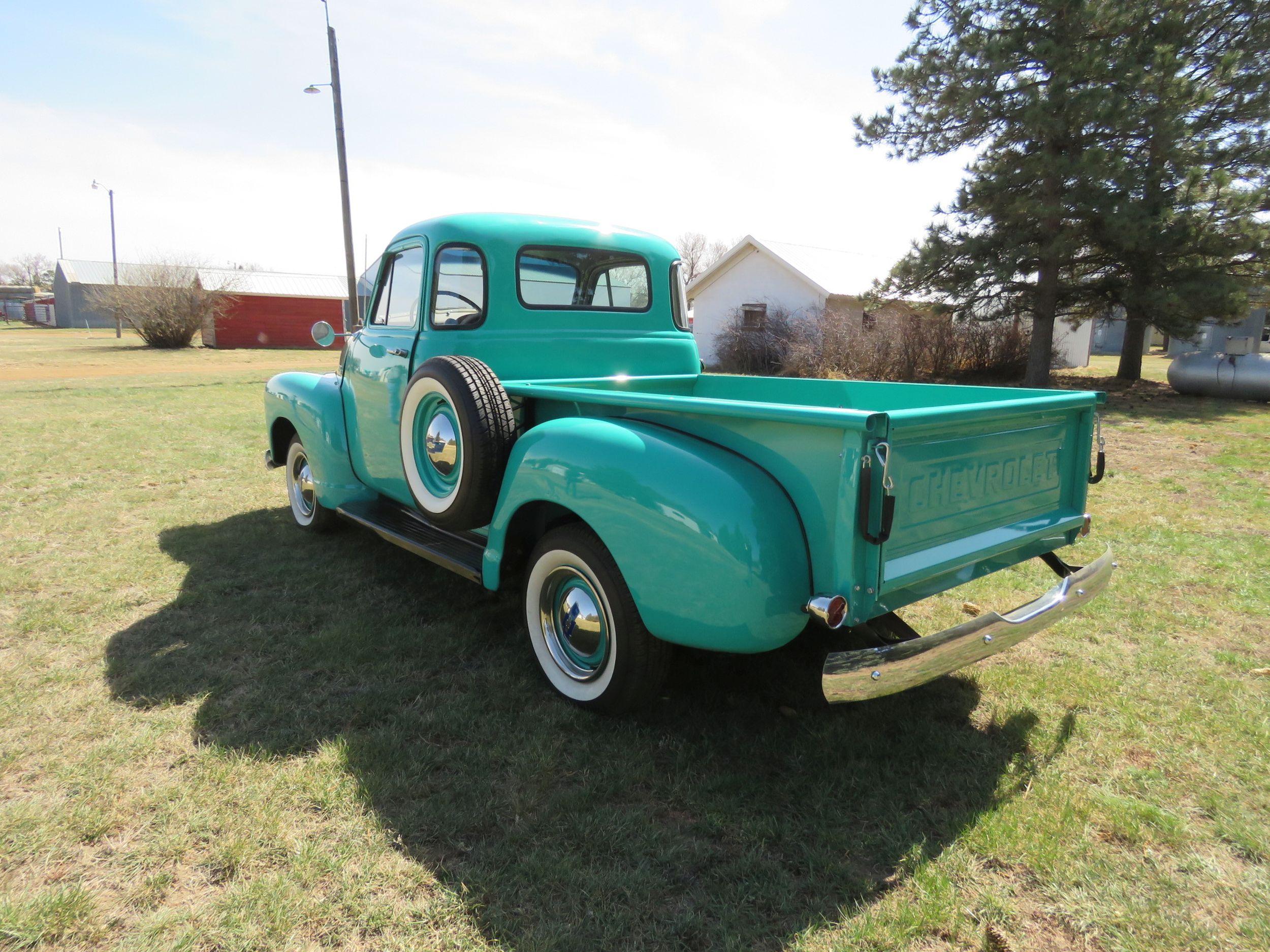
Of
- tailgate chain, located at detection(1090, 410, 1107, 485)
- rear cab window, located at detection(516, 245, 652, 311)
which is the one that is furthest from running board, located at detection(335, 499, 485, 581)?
tailgate chain, located at detection(1090, 410, 1107, 485)

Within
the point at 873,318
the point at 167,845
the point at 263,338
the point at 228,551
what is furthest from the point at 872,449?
the point at 263,338

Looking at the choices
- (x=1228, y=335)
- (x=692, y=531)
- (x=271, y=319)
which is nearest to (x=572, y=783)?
(x=692, y=531)

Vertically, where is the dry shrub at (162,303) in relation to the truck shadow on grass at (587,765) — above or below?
above

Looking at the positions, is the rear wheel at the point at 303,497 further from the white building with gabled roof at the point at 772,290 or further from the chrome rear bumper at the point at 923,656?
the white building with gabled roof at the point at 772,290

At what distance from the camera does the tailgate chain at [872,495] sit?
7.22ft

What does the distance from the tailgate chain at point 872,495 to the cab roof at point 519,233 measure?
2.57 metres

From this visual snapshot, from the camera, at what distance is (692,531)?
2385mm

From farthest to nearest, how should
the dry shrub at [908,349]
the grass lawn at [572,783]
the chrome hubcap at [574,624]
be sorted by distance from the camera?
the dry shrub at [908,349] → the chrome hubcap at [574,624] → the grass lawn at [572,783]

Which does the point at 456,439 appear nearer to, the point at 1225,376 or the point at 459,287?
the point at 459,287

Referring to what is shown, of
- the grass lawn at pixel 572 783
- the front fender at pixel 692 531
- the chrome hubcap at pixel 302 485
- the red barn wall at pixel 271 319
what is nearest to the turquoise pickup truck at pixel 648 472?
the front fender at pixel 692 531

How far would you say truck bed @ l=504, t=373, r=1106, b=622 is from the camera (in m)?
2.27

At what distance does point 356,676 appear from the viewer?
3330 mm

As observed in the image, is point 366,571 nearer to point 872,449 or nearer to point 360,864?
point 360,864

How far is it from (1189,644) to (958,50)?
13807 mm
